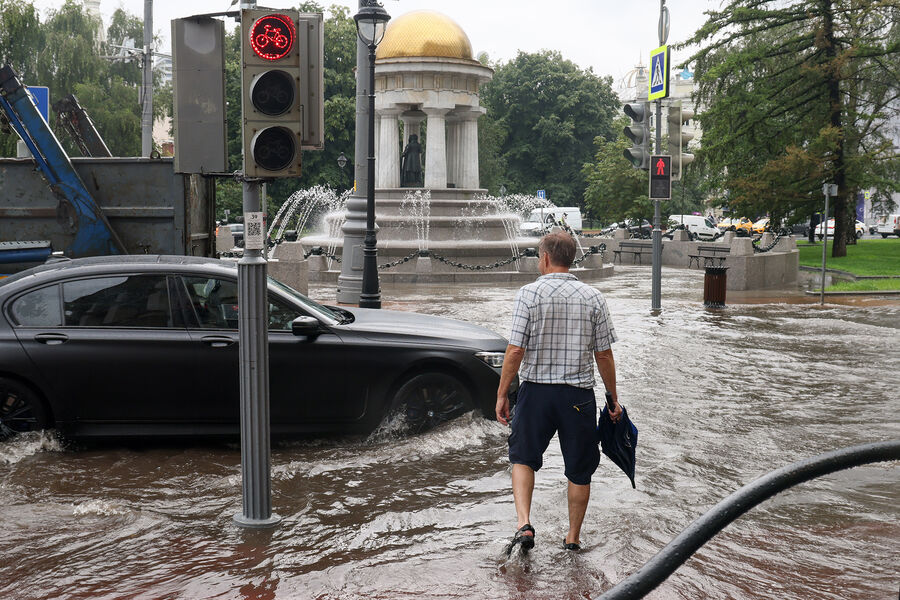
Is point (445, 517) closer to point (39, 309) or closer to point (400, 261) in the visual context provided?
point (39, 309)

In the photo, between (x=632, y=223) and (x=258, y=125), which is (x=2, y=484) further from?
(x=632, y=223)

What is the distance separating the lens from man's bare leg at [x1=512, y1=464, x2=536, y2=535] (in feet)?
17.7

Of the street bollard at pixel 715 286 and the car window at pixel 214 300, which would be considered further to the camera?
the street bollard at pixel 715 286

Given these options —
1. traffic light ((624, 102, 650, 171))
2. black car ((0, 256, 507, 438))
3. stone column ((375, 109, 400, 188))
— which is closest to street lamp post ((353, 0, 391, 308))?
traffic light ((624, 102, 650, 171))

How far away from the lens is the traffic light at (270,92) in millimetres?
5516

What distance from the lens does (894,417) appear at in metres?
9.42

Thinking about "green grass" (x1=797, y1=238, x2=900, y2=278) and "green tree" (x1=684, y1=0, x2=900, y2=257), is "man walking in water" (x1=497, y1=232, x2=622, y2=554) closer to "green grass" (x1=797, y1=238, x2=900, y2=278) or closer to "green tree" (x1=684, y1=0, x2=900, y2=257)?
"green grass" (x1=797, y1=238, x2=900, y2=278)

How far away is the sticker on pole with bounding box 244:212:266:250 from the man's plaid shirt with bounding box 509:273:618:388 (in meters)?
1.54

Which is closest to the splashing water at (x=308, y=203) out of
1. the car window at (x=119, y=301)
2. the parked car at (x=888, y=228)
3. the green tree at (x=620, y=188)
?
the green tree at (x=620, y=188)

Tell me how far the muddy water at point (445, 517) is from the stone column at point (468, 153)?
26638 millimetres

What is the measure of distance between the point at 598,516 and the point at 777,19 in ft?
112

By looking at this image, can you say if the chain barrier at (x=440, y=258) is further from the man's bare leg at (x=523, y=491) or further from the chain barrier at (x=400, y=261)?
the man's bare leg at (x=523, y=491)

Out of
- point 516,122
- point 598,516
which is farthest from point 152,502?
point 516,122

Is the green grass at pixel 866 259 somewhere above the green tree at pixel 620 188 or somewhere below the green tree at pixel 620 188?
below
